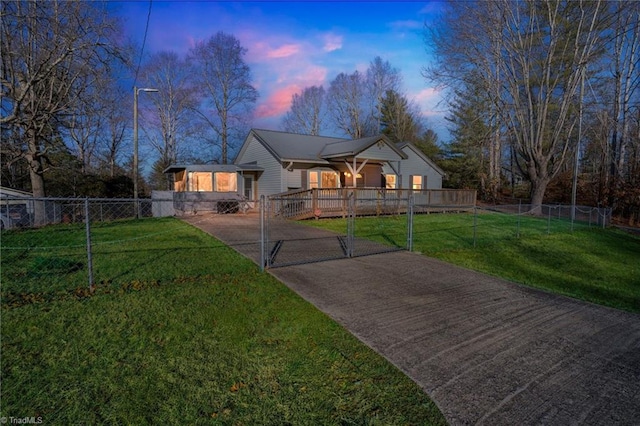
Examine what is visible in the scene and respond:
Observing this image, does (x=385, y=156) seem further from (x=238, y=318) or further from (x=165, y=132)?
(x=165, y=132)

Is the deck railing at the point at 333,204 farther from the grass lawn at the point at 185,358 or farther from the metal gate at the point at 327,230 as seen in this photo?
the grass lawn at the point at 185,358

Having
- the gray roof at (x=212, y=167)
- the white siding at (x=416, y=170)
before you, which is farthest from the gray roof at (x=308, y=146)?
the white siding at (x=416, y=170)

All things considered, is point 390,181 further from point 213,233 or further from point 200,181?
point 213,233

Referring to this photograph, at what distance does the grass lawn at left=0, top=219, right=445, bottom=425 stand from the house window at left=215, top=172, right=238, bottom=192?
54.3 ft

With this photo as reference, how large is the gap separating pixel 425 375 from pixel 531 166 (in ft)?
70.6

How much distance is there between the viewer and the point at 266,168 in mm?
20344

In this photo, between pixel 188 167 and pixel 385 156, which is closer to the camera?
pixel 385 156

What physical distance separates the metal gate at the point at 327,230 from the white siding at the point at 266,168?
156cm

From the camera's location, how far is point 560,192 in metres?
26.9

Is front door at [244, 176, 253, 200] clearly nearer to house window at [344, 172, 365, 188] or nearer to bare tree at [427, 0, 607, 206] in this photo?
house window at [344, 172, 365, 188]

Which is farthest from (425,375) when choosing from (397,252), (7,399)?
(397,252)

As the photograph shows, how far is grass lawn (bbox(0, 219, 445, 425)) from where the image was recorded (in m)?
2.58

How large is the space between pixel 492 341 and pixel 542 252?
8019 mm

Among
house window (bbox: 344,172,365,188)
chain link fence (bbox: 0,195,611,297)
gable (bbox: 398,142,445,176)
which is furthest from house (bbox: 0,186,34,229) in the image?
gable (bbox: 398,142,445,176)
